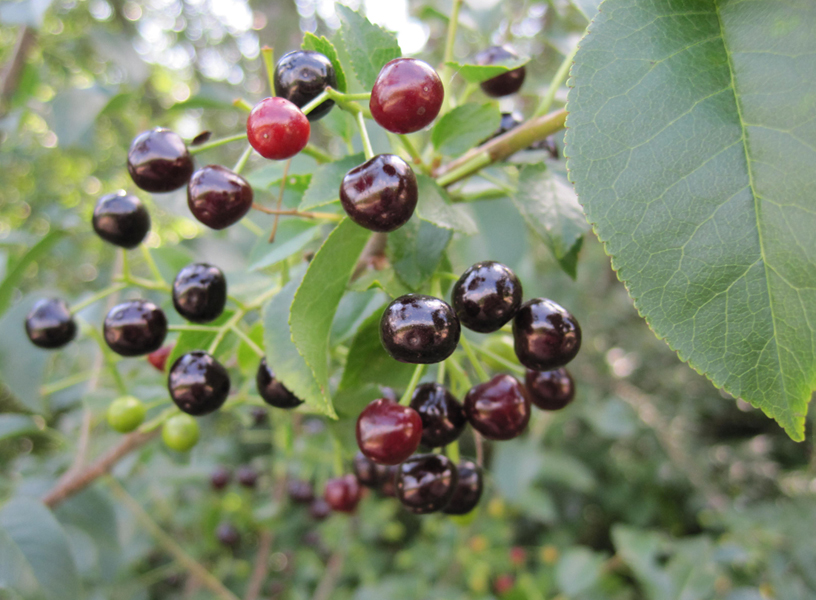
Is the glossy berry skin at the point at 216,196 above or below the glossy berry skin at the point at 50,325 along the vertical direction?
above

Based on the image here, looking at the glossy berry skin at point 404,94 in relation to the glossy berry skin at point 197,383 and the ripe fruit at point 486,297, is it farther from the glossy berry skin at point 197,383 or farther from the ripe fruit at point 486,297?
the glossy berry skin at point 197,383

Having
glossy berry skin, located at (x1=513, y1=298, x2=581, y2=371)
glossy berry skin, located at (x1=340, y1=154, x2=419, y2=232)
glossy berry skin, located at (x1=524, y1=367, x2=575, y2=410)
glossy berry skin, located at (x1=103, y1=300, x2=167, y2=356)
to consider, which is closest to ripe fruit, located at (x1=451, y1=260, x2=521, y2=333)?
glossy berry skin, located at (x1=513, y1=298, x2=581, y2=371)

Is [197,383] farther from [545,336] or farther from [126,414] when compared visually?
[545,336]

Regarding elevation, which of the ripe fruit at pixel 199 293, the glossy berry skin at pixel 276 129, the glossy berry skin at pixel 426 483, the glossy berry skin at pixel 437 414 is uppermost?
the glossy berry skin at pixel 276 129

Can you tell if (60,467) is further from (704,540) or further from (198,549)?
(704,540)

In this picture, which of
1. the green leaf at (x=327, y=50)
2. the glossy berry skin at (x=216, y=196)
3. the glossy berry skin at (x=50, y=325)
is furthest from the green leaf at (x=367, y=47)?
the glossy berry skin at (x=50, y=325)

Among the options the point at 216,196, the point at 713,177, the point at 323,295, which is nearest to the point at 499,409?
the point at 323,295

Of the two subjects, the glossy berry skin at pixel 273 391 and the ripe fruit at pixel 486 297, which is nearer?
the ripe fruit at pixel 486 297

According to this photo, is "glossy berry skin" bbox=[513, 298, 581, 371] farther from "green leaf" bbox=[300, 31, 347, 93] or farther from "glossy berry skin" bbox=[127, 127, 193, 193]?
"glossy berry skin" bbox=[127, 127, 193, 193]

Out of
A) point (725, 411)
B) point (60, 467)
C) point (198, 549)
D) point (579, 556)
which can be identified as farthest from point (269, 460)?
point (725, 411)
